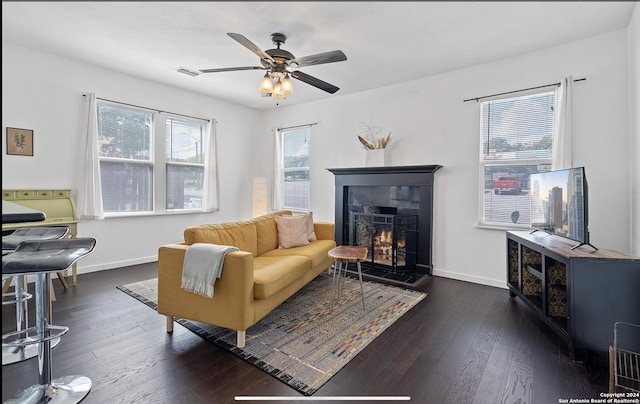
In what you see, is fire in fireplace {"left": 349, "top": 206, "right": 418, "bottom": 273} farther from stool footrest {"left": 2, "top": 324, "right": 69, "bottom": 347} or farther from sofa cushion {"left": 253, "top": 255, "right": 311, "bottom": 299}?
stool footrest {"left": 2, "top": 324, "right": 69, "bottom": 347}

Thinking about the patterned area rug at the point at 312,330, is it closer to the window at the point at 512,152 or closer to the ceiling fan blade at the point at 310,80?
the window at the point at 512,152

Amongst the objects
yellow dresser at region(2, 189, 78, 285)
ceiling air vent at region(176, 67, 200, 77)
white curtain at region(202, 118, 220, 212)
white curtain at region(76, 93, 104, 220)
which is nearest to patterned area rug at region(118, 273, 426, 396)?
yellow dresser at region(2, 189, 78, 285)

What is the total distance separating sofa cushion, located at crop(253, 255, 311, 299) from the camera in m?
2.12

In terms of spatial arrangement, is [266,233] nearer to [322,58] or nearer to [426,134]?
[322,58]

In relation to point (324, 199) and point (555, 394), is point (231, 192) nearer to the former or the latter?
point (324, 199)

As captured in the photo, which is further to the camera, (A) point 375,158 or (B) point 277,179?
(B) point 277,179

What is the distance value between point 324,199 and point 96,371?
364 centimetres

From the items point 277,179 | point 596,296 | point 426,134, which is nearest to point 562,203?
point 596,296

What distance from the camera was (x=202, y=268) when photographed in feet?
6.58

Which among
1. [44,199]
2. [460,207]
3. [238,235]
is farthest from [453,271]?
[44,199]

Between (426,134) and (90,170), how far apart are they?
433 centimetres

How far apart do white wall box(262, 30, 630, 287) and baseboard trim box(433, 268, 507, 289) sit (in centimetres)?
1

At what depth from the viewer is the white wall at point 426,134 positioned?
8.91 ft

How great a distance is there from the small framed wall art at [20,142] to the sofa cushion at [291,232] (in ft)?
8.45
